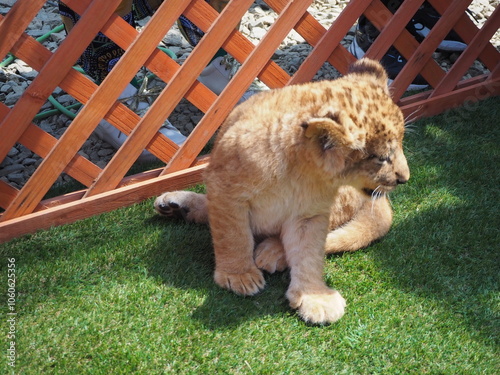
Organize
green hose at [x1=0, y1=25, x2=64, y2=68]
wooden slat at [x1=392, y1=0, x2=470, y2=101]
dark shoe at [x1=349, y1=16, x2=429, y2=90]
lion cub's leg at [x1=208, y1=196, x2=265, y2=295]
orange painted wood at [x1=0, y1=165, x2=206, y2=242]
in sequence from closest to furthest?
lion cub's leg at [x1=208, y1=196, x2=265, y2=295], orange painted wood at [x1=0, y1=165, x2=206, y2=242], wooden slat at [x1=392, y1=0, x2=470, y2=101], dark shoe at [x1=349, y1=16, x2=429, y2=90], green hose at [x1=0, y1=25, x2=64, y2=68]

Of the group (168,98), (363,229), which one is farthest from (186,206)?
(363,229)

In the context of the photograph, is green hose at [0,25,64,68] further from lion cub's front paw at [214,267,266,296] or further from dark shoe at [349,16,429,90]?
lion cub's front paw at [214,267,266,296]

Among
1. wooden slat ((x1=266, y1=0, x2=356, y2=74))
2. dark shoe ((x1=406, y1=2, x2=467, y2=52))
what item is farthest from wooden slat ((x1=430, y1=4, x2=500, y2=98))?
wooden slat ((x1=266, y1=0, x2=356, y2=74))

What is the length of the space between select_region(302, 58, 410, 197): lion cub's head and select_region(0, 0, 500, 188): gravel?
2.04 metres

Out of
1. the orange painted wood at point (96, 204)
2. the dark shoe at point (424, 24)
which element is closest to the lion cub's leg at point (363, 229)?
the orange painted wood at point (96, 204)

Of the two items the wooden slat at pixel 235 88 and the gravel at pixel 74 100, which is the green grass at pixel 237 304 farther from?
the gravel at pixel 74 100

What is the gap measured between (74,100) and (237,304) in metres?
2.77

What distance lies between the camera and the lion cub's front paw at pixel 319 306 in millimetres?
2791

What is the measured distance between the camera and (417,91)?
16.4ft

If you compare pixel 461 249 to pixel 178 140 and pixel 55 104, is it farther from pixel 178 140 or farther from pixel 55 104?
pixel 55 104

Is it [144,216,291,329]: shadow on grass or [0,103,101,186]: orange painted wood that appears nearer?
[144,216,291,329]: shadow on grass

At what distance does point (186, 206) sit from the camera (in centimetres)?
344

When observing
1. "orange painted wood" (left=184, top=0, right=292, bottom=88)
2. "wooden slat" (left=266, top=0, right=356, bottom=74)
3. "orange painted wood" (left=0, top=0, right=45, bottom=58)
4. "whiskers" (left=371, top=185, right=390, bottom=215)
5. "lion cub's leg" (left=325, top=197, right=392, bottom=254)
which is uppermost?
"wooden slat" (left=266, top=0, right=356, bottom=74)

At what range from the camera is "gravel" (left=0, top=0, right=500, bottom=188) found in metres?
4.27
